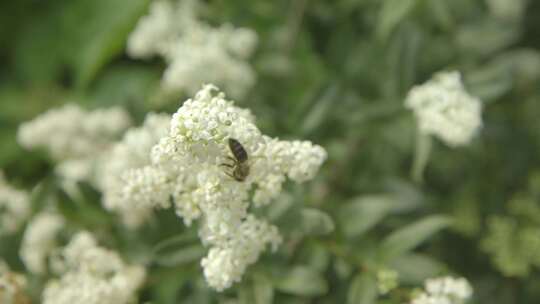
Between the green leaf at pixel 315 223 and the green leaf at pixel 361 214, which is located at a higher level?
the green leaf at pixel 361 214

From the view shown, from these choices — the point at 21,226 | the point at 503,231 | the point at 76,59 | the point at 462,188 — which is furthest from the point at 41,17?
the point at 503,231

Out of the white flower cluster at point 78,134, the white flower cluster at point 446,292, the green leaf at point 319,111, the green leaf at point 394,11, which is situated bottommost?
the white flower cluster at point 446,292

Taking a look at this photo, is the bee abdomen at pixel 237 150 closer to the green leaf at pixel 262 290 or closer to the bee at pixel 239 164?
the bee at pixel 239 164

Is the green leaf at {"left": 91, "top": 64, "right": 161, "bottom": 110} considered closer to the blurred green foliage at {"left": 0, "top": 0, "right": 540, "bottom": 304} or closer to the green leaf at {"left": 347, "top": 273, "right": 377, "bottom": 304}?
the blurred green foliage at {"left": 0, "top": 0, "right": 540, "bottom": 304}

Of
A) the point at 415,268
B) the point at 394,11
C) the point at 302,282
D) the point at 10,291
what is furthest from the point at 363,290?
the point at 10,291

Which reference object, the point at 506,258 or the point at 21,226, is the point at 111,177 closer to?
the point at 21,226

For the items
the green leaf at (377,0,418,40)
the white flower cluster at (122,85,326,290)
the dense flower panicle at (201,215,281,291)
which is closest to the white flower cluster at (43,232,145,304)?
the white flower cluster at (122,85,326,290)

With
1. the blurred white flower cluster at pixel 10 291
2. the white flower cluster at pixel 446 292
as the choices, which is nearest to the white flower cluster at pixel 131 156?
the blurred white flower cluster at pixel 10 291
